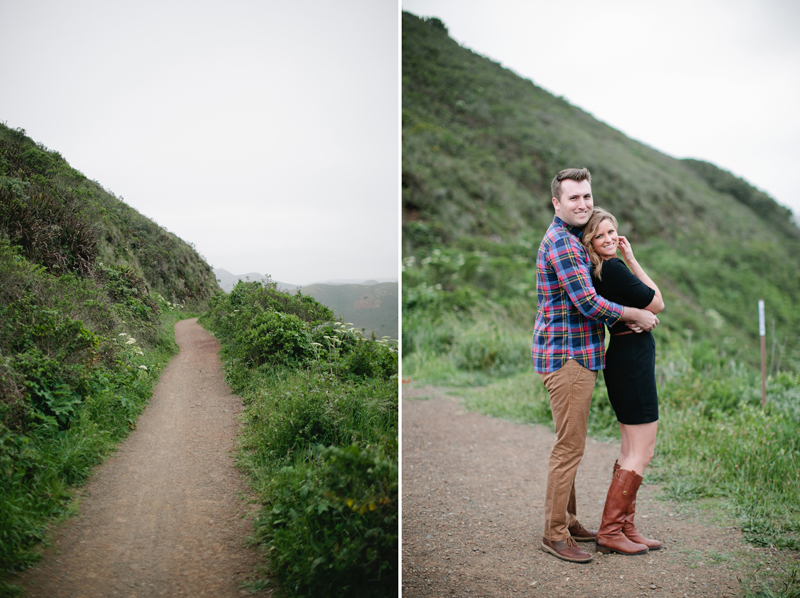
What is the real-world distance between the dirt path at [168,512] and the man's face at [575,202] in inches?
69.8

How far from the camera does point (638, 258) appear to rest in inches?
579

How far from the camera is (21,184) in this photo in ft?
4.83

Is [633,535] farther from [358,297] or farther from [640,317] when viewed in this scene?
[358,297]

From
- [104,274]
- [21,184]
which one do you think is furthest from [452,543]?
[21,184]

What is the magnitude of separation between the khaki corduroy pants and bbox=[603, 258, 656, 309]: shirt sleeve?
40 cm

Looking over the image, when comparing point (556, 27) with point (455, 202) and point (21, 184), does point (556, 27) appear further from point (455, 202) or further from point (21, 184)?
point (21, 184)

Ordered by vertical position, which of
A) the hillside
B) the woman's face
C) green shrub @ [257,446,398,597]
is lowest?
green shrub @ [257,446,398,597]

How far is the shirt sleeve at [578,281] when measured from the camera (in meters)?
2.25

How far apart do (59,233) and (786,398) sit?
5.88m

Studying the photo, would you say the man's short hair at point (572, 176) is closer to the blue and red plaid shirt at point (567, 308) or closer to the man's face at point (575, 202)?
the man's face at point (575, 202)

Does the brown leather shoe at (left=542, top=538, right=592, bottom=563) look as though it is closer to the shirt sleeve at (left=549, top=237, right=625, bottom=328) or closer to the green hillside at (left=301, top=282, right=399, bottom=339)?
the shirt sleeve at (left=549, top=237, right=625, bottom=328)

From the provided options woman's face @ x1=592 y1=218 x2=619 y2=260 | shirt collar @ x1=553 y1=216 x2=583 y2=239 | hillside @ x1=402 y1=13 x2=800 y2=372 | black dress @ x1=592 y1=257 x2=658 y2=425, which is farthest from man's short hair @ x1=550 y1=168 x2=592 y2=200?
hillside @ x1=402 y1=13 x2=800 y2=372

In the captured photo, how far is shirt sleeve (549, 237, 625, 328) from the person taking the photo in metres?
2.25

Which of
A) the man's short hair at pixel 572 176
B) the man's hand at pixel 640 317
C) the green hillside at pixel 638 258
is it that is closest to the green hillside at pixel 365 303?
the man's short hair at pixel 572 176
